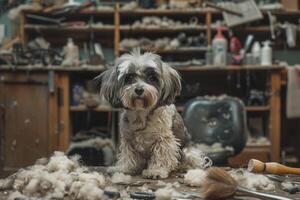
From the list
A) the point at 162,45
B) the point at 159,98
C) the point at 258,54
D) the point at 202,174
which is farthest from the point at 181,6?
the point at 202,174

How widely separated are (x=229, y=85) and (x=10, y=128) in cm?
206

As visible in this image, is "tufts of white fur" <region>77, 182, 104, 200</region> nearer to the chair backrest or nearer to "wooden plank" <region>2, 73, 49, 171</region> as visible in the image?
the chair backrest

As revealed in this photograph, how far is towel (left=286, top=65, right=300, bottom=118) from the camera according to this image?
157 inches

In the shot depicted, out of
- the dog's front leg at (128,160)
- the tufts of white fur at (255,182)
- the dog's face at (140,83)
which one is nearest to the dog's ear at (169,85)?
the dog's face at (140,83)

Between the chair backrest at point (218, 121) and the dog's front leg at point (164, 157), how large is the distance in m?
1.10

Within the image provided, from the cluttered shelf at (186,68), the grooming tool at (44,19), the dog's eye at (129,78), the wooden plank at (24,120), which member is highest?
the grooming tool at (44,19)

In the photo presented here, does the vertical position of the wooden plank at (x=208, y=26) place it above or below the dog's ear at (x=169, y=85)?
above

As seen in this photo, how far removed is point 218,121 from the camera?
10.4 ft

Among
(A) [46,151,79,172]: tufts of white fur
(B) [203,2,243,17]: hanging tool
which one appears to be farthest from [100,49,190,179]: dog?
(B) [203,2,243,17]: hanging tool

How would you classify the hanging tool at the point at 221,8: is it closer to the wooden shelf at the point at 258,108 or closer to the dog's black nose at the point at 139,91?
the wooden shelf at the point at 258,108

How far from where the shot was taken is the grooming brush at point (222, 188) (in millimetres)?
1386

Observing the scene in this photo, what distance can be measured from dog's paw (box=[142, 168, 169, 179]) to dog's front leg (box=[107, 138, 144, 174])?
10 cm

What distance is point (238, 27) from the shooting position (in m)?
4.29

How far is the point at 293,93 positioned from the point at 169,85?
2.39 metres
